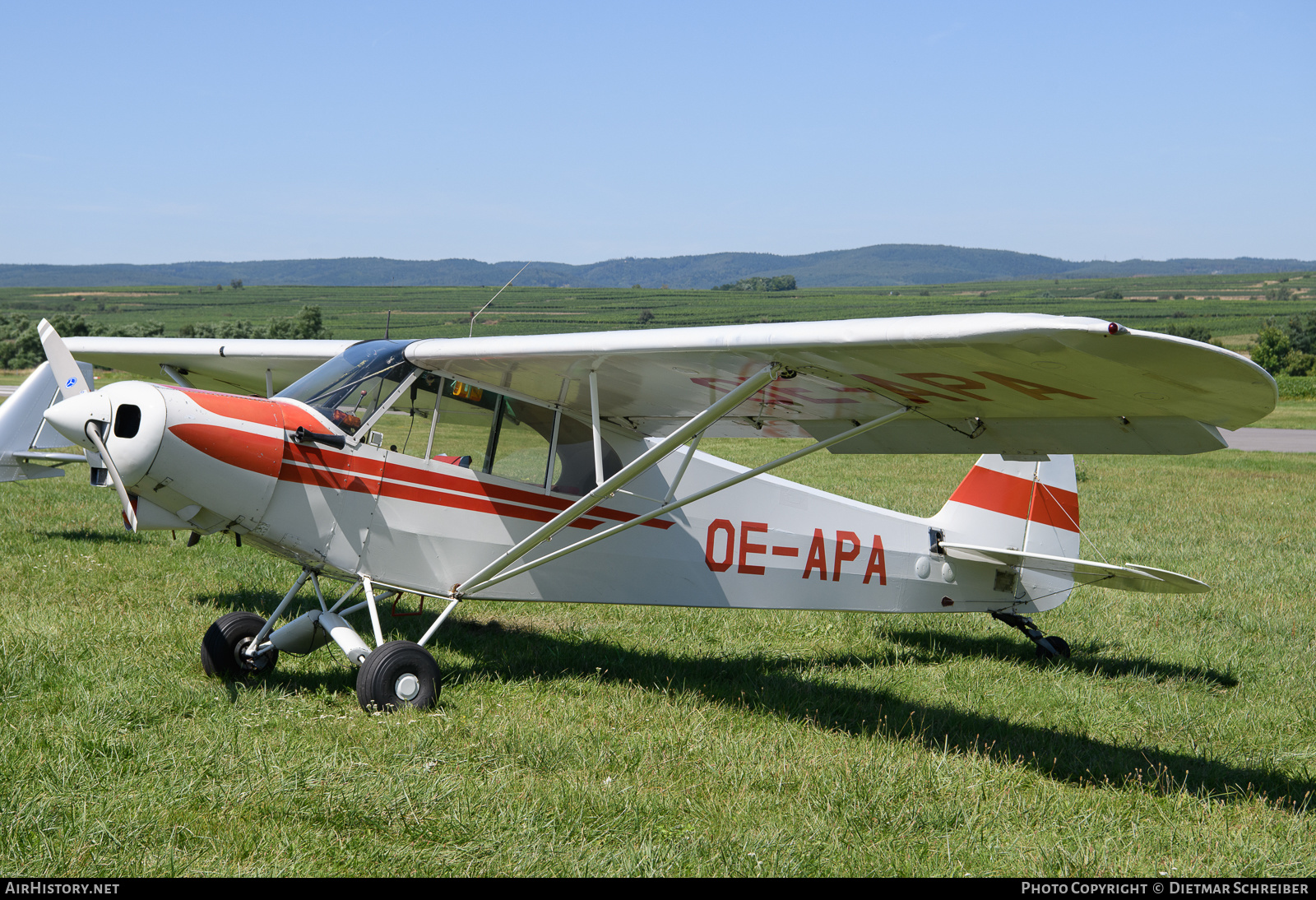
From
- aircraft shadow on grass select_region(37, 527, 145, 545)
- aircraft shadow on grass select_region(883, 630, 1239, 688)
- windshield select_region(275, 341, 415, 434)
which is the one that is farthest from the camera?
aircraft shadow on grass select_region(37, 527, 145, 545)

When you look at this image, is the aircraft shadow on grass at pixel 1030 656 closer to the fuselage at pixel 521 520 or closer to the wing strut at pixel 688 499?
the fuselage at pixel 521 520

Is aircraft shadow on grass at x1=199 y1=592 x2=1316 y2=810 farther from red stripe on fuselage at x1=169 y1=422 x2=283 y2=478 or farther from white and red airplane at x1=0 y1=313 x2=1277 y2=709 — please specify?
red stripe on fuselage at x1=169 y1=422 x2=283 y2=478

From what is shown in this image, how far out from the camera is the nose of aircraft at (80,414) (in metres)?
4.63

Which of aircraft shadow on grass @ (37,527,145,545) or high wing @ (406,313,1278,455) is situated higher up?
high wing @ (406,313,1278,455)

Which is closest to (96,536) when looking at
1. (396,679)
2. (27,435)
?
(27,435)

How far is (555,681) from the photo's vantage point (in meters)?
5.98

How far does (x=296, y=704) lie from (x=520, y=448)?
2.00 metres

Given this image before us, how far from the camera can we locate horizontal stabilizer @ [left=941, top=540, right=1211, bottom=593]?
589cm

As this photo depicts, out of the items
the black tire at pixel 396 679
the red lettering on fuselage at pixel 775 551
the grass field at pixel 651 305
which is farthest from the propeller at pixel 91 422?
the grass field at pixel 651 305

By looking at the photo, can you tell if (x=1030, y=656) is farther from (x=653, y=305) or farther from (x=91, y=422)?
(x=653, y=305)

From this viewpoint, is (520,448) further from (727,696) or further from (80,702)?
(80,702)

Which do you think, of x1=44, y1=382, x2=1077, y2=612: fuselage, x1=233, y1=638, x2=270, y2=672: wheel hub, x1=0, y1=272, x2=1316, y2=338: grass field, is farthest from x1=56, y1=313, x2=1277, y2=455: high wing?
x1=0, y1=272, x2=1316, y2=338: grass field

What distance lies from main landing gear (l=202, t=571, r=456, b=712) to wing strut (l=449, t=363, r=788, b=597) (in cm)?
36

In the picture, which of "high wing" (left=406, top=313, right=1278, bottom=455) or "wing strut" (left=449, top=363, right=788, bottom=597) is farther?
"wing strut" (left=449, top=363, right=788, bottom=597)
